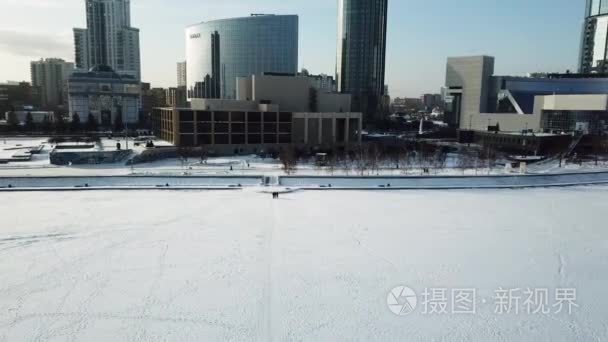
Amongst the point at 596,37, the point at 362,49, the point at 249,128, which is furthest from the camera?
the point at 362,49

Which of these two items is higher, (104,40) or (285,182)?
(104,40)

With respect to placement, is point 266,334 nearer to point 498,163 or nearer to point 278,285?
point 278,285

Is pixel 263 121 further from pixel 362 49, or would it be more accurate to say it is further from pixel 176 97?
pixel 362 49

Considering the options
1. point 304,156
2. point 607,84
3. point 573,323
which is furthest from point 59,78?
point 573,323

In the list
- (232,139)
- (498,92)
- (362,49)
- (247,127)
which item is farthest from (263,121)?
Answer: (362,49)

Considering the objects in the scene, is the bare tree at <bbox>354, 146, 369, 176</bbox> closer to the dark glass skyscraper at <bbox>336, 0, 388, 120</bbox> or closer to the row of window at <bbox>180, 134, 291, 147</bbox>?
the row of window at <bbox>180, 134, 291, 147</bbox>

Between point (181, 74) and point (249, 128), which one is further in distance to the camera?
point (181, 74)
